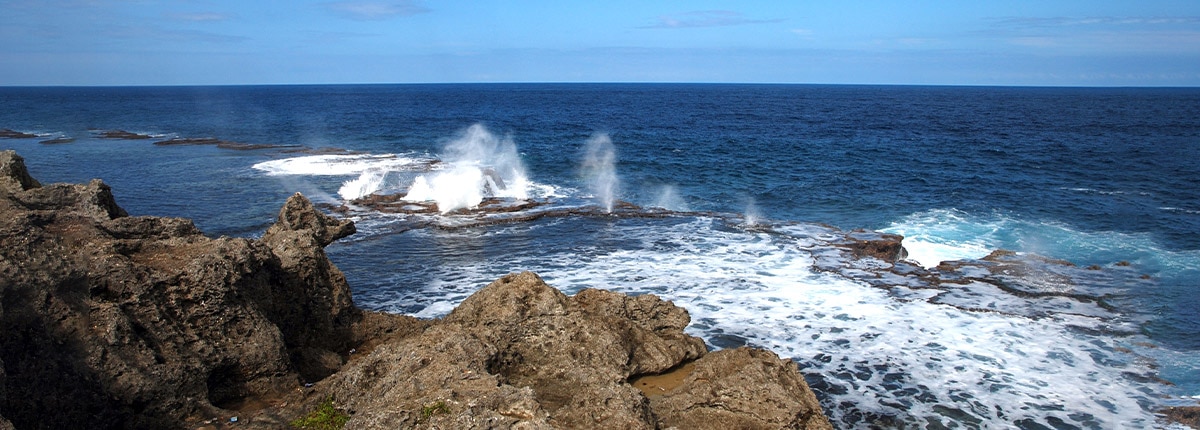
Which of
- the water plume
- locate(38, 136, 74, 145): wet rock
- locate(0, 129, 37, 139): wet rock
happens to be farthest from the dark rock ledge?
locate(0, 129, 37, 139): wet rock

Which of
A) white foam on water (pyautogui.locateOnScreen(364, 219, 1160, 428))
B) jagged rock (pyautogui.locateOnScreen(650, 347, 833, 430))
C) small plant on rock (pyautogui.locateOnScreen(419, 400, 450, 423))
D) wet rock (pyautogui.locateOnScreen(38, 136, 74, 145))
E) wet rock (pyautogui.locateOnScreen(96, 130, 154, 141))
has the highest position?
small plant on rock (pyautogui.locateOnScreen(419, 400, 450, 423))

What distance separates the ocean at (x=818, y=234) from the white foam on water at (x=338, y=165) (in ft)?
0.99

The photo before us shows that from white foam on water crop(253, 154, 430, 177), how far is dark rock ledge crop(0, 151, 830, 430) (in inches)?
1204

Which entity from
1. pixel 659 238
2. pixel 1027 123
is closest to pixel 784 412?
pixel 659 238

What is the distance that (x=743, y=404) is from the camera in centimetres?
955

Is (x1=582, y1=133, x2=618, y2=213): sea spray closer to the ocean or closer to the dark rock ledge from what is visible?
the ocean

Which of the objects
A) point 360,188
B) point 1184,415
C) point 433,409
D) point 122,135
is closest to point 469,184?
point 360,188

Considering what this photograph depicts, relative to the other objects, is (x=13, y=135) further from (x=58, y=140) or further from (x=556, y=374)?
(x=556, y=374)

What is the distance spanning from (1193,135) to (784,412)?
82.8 meters

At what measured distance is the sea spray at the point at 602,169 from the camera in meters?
35.9

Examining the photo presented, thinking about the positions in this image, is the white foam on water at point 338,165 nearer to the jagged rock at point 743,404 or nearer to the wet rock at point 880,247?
the wet rock at point 880,247

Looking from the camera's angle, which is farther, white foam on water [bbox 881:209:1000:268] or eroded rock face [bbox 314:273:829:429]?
white foam on water [bbox 881:209:1000:268]

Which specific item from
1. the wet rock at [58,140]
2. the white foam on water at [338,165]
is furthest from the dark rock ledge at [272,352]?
the wet rock at [58,140]

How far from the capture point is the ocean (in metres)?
15.8
